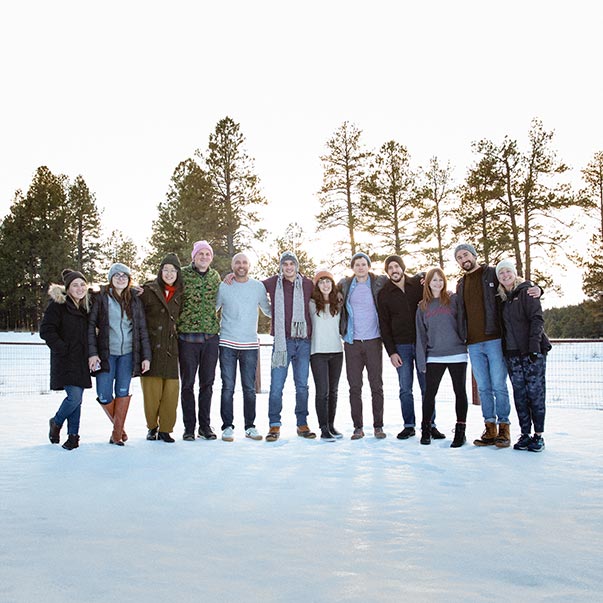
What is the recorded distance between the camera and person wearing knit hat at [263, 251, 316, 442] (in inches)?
229

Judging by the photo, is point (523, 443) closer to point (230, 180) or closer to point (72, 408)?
point (72, 408)

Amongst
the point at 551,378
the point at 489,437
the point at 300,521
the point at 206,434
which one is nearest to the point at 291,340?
the point at 206,434

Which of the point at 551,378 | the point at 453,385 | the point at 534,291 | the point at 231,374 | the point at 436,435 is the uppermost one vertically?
the point at 534,291

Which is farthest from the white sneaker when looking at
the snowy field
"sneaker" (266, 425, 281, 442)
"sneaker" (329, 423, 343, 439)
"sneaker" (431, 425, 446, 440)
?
"sneaker" (431, 425, 446, 440)

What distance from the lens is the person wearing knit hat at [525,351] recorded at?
16.7 ft

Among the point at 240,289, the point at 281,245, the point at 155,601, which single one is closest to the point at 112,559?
the point at 155,601

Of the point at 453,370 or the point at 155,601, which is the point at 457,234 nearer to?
the point at 453,370

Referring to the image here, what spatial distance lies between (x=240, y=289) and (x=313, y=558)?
3.61 m

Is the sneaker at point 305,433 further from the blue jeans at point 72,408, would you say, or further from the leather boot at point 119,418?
the blue jeans at point 72,408

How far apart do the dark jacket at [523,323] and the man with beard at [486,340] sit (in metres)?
0.08

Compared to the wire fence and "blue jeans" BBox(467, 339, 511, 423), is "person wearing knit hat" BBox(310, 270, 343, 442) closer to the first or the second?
"blue jeans" BBox(467, 339, 511, 423)

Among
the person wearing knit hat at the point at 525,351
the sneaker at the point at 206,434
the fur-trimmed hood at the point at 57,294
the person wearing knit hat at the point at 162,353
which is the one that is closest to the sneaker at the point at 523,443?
the person wearing knit hat at the point at 525,351

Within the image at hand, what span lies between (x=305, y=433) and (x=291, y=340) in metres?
0.97

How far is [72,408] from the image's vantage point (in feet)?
17.3
